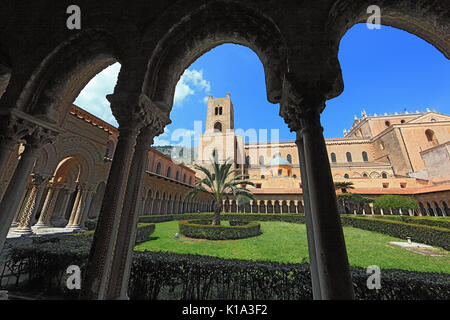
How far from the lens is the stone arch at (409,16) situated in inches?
104

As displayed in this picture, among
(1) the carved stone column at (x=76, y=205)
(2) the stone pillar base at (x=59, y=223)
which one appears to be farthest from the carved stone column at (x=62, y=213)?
(1) the carved stone column at (x=76, y=205)

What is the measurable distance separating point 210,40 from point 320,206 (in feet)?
11.2

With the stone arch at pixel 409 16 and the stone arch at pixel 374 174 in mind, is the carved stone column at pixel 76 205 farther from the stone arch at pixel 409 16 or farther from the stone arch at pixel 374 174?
the stone arch at pixel 374 174

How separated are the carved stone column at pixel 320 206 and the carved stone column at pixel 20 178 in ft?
15.2

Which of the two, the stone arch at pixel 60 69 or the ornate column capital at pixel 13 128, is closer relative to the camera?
the ornate column capital at pixel 13 128

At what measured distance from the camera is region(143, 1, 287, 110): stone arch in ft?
9.34

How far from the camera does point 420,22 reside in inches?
114

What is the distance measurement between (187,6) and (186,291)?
5.11m

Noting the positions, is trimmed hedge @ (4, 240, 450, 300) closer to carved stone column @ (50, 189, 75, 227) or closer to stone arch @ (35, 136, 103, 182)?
stone arch @ (35, 136, 103, 182)

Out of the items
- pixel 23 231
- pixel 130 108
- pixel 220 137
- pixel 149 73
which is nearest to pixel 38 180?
pixel 23 231

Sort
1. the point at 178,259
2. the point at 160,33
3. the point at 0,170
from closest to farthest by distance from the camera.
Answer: the point at 160,33 → the point at 0,170 → the point at 178,259

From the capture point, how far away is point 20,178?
3.25 meters
